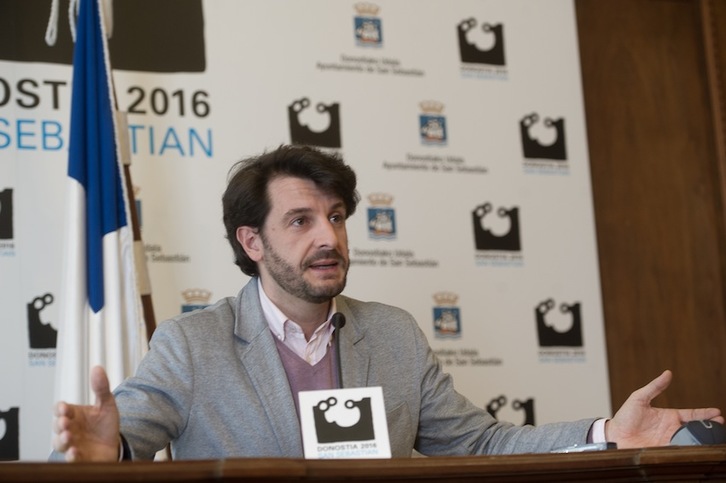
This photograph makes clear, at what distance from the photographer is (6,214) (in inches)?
144

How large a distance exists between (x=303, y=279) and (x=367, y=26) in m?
1.85

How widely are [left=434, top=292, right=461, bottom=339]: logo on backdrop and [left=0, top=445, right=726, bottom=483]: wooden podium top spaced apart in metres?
2.18

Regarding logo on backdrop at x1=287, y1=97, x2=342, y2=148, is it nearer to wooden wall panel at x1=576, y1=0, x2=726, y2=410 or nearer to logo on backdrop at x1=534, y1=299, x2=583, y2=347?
logo on backdrop at x1=534, y1=299, x2=583, y2=347

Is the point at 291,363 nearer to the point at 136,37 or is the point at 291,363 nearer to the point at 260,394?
the point at 260,394

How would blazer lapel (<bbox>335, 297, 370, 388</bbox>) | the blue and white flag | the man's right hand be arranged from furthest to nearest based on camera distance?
1. the blue and white flag
2. blazer lapel (<bbox>335, 297, 370, 388</bbox>)
3. the man's right hand

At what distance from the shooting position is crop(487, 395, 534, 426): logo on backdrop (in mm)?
4227

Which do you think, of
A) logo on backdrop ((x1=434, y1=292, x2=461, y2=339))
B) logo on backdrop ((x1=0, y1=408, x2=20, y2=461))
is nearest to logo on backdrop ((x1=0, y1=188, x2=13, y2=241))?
logo on backdrop ((x1=0, y1=408, x2=20, y2=461))

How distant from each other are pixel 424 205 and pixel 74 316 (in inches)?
61.8

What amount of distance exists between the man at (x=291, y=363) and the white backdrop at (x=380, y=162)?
2.84ft

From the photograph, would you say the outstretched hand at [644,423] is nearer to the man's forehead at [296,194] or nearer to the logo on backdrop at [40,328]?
the man's forehead at [296,194]

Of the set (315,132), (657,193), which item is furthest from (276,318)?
(657,193)

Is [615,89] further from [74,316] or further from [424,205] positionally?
[74,316]

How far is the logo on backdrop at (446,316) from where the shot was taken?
4219 mm

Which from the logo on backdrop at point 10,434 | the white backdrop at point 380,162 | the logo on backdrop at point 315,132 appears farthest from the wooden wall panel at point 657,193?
the logo on backdrop at point 10,434
